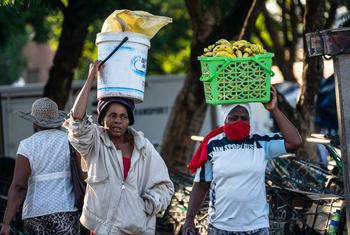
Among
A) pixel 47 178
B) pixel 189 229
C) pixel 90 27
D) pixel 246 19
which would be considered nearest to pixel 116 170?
pixel 189 229

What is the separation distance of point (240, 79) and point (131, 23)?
0.98 m

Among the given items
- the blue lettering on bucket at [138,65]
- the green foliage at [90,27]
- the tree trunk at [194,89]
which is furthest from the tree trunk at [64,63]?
the blue lettering on bucket at [138,65]

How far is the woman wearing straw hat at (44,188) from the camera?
6.67 m

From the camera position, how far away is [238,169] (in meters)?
5.89

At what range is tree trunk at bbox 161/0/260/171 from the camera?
11.5 metres

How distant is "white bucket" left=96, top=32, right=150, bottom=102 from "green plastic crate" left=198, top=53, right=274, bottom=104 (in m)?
0.56

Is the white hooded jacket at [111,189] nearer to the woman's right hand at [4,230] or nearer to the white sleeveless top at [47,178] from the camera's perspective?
the white sleeveless top at [47,178]

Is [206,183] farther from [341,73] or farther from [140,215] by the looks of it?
[341,73]

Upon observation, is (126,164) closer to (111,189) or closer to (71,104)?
(111,189)

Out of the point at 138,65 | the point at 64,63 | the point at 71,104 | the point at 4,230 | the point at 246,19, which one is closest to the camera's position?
the point at 138,65

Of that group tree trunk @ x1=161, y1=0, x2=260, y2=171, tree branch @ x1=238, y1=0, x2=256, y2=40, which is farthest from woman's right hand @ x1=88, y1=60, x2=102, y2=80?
tree trunk @ x1=161, y1=0, x2=260, y2=171

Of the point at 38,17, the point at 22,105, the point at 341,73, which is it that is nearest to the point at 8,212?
the point at 341,73

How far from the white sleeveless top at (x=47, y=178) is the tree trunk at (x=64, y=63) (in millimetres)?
6708

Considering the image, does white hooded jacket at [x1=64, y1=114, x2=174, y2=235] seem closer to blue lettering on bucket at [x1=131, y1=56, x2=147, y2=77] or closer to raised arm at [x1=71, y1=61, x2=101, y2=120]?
raised arm at [x1=71, y1=61, x2=101, y2=120]
